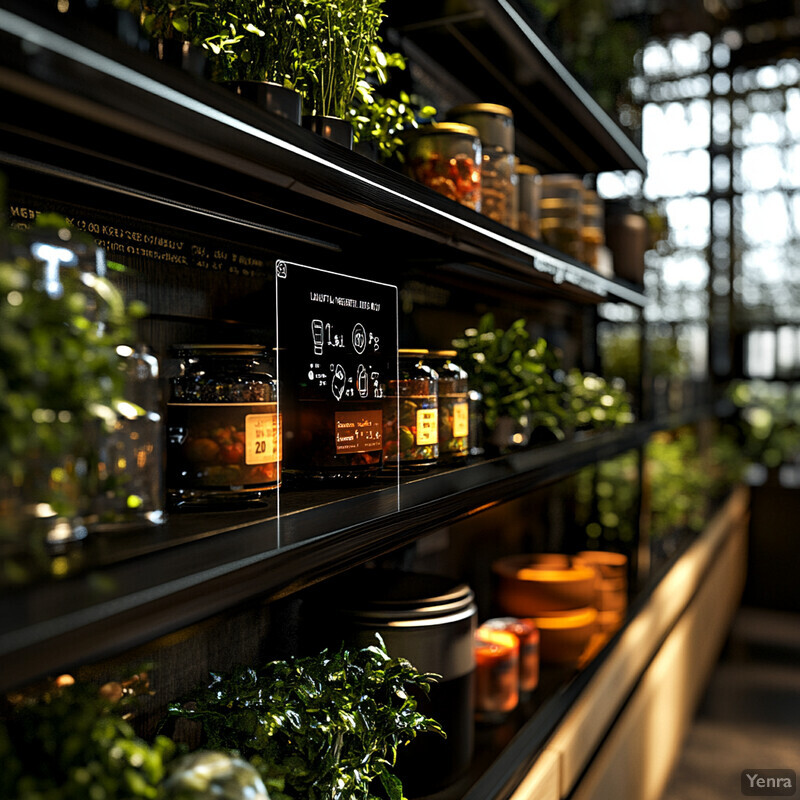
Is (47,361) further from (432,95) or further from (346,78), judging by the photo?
(432,95)

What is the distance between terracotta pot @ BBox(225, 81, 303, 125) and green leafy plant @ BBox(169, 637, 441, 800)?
0.62m

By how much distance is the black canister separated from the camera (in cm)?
121

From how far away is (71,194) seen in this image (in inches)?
36.0

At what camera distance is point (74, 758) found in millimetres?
648

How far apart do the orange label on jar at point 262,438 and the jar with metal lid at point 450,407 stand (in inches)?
18.1

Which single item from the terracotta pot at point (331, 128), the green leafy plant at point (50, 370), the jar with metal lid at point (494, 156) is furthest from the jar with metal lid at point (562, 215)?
the green leafy plant at point (50, 370)

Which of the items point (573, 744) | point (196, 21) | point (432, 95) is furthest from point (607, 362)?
point (196, 21)

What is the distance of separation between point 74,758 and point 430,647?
662mm

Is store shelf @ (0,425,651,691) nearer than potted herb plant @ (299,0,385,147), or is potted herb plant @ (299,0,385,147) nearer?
store shelf @ (0,425,651,691)

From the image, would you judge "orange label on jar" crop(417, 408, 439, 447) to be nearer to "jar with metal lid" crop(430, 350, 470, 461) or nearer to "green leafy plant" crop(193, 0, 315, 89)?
"jar with metal lid" crop(430, 350, 470, 461)

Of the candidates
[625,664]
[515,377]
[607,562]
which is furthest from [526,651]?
[607,562]

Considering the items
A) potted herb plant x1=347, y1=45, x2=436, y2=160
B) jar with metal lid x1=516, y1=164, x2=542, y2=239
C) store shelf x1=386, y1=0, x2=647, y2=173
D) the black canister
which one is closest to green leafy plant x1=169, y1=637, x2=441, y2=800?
the black canister

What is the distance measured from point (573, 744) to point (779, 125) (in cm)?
527

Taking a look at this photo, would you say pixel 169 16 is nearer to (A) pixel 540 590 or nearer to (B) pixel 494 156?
(B) pixel 494 156
